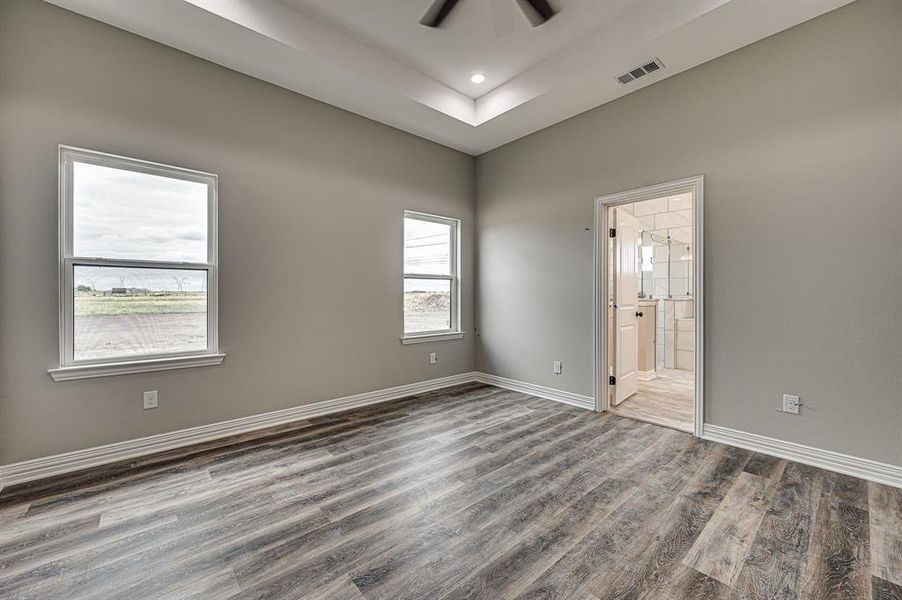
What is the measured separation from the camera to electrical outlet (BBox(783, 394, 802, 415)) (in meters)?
2.70

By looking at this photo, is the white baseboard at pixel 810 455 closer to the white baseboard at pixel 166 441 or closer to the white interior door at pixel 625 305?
the white interior door at pixel 625 305

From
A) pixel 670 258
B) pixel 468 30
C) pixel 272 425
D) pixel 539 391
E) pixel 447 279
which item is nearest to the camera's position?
pixel 468 30

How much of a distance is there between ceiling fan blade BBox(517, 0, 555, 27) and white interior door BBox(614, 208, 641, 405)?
1893 millimetres

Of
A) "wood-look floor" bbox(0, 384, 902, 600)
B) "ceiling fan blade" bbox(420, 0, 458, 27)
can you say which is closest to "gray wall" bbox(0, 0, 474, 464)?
"wood-look floor" bbox(0, 384, 902, 600)

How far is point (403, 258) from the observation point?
4.37 meters


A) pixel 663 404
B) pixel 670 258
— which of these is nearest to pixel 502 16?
pixel 663 404

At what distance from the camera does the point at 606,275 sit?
3832 mm

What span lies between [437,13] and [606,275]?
8.87ft

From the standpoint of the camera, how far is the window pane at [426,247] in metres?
4.52

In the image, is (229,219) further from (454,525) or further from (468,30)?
(454,525)

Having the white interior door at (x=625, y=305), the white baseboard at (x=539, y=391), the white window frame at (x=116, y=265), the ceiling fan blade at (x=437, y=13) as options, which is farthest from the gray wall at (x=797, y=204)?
the white window frame at (x=116, y=265)

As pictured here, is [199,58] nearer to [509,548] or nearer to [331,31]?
[331,31]

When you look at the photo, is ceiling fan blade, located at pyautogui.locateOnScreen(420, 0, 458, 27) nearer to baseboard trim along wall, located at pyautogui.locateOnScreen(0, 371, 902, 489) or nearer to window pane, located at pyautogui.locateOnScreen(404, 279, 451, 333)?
window pane, located at pyautogui.locateOnScreen(404, 279, 451, 333)

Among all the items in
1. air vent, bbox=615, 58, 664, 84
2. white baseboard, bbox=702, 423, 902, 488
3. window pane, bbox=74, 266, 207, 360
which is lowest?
white baseboard, bbox=702, 423, 902, 488
